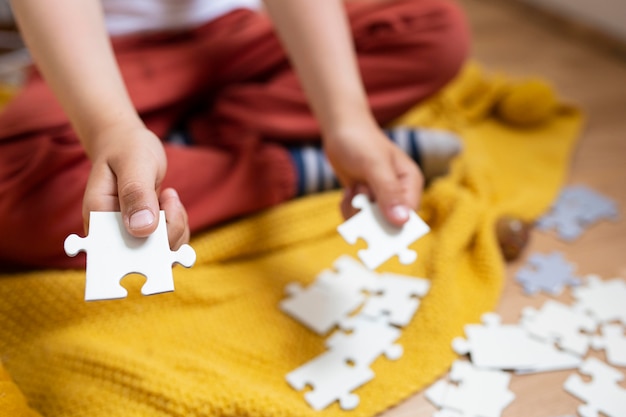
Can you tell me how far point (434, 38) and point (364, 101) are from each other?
0.91 ft

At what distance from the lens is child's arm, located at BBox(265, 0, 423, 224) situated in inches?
32.4

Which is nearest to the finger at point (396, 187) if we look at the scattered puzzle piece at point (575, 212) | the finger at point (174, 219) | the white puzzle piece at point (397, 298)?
the white puzzle piece at point (397, 298)

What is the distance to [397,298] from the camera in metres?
0.88

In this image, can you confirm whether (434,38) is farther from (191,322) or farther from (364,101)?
(191,322)

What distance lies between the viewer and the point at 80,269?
871 mm

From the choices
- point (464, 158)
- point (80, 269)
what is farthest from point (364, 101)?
point (80, 269)

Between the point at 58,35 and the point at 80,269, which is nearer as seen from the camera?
the point at 58,35

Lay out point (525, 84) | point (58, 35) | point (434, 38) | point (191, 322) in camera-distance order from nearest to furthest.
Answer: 1. point (58, 35)
2. point (191, 322)
3. point (434, 38)
4. point (525, 84)

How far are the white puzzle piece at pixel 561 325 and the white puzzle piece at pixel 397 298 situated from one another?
5.7 inches

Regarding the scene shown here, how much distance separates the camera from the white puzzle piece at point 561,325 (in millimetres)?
824

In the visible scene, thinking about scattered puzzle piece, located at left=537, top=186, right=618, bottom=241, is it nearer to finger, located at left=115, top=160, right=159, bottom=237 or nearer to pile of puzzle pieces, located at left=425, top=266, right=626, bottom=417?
pile of puzzle pieces, located at left=425, top=266, right=626, bottom=417

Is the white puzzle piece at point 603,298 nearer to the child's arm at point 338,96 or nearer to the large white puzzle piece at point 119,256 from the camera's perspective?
the child's arm at point 338,96

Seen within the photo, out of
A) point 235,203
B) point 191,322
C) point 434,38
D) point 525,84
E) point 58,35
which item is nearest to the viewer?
point 58,35

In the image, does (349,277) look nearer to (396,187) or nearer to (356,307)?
(356,307)
